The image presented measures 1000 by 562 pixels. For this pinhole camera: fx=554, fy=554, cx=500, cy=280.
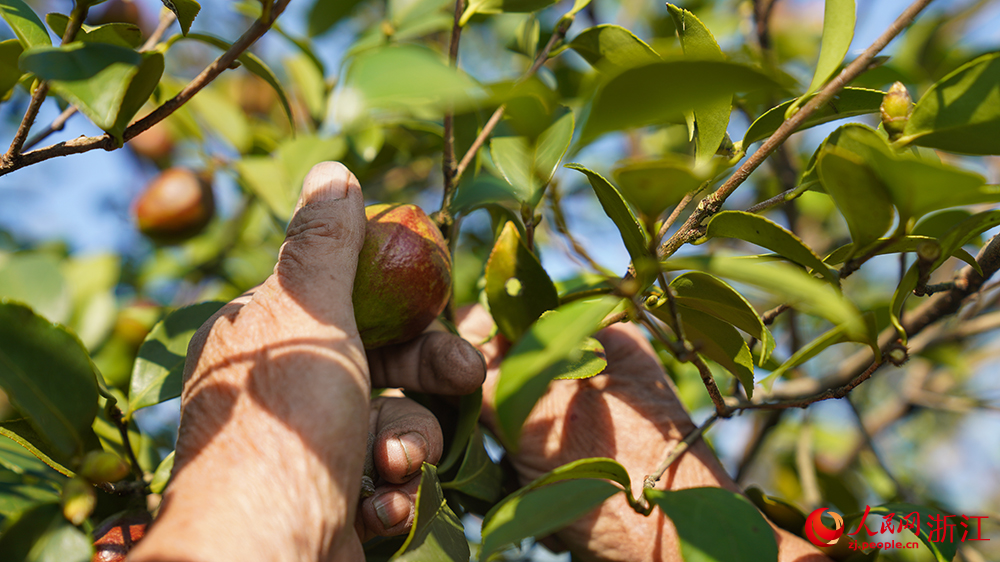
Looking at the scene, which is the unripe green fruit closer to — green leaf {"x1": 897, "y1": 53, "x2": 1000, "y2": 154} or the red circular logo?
the red circular logo

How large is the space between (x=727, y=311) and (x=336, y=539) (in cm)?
54

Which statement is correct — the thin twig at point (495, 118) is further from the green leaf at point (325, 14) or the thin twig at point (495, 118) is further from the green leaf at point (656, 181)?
the green leaf at point (325, 14)

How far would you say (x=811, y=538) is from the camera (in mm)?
877

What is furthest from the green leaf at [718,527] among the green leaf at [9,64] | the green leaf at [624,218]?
the green leaf at [9,64]

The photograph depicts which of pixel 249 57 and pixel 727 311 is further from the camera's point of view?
pixel 249 57

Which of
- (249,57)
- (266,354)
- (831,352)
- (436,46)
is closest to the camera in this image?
(266,354)

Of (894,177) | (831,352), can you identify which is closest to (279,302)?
(894,177)

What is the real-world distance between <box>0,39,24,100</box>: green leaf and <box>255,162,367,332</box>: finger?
1.45 feet

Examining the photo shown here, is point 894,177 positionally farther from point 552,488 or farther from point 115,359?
point 115,359

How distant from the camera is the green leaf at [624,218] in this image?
0.66 metres

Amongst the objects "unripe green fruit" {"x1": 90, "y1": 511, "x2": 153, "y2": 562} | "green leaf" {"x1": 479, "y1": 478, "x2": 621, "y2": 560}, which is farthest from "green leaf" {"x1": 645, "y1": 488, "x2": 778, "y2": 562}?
"unripe green fruit" {"x1": 90, "y1": 511, "x2": 153, "y2": 562}

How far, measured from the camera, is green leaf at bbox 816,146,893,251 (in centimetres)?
57

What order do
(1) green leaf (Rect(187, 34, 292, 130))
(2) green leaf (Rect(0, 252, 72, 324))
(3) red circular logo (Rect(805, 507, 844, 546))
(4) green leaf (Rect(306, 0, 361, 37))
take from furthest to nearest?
(4) green leaf (Rect(306, 0, 361, 37)) → (2) green leaf (Rect(0, 252, 72, 324)) → (1) green leaf (Rect(187, 34, 292, 130)) → (3) red circular logo (Rect(805, 507, 844, 546))

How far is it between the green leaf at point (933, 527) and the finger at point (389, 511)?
65 centimetres
